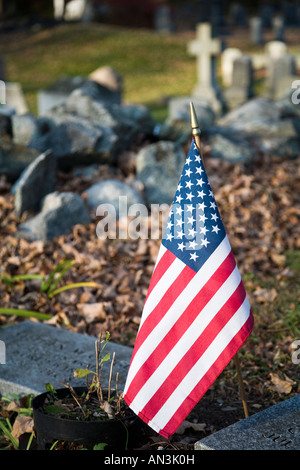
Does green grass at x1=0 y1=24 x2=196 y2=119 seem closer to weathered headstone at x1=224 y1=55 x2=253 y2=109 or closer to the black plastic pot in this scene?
weathered headstone at x1=224 y1=55 x2=253 y2=109

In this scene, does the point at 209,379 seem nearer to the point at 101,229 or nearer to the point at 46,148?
the point at 101,229

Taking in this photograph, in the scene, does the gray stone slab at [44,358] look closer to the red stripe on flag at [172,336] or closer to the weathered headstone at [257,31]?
the red stripe on flag at [172,336]

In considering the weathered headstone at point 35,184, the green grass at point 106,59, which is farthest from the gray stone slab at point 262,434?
the green grass at point 106,59

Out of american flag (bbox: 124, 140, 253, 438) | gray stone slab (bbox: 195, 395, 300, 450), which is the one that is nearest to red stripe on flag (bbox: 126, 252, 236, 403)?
american flag (bbox: 124, 140, 253, 438)

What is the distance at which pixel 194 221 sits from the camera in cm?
277

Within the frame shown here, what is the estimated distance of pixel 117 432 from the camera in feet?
9.14

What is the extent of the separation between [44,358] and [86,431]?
3.62 feet

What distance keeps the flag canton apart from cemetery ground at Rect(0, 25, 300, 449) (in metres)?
0.97

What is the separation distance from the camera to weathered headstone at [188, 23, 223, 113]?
50.0 feet

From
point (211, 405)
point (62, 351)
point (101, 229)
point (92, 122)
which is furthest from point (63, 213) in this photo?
point (211, 405)

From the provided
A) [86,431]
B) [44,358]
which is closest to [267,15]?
[44,358]

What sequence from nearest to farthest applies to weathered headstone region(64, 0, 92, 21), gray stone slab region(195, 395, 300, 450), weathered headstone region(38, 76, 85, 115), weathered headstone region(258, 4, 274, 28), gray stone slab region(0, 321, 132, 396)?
1. gray stone slab region(195, 395, 300, 450)
2. gray stone slab region(0, 321, 132, 396)
3. weathered headstone region(38, 76, 85, 115)
4. weathered headstone region(64, 0, 92, 21)
5. weathered headstone region(258, 4, 274, 28)

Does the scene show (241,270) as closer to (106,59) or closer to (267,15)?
(106,59)

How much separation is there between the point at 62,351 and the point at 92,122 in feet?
12.7
